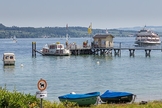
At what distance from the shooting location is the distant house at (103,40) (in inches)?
3460

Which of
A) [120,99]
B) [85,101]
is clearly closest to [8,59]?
[120,99]

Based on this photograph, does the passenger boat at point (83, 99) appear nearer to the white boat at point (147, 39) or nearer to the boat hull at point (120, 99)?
the boat hull at point (120, 99)

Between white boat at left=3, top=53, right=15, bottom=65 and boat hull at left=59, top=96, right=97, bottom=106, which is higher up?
boat hull at left=59, top=96, right=97, bottom=106

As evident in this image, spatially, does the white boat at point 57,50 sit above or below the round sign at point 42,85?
below

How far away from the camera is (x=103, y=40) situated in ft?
292

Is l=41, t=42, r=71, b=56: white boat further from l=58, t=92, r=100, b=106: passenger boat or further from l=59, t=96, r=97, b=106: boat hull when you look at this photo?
l=59, t=96, r=97, b=106: boat hull

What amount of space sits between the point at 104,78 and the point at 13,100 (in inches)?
1232

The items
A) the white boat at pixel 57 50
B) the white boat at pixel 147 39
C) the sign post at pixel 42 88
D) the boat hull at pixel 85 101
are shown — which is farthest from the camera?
the white boat at pixel 147 39

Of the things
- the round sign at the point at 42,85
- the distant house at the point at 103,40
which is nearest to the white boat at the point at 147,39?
the distant house at the point at 103,40

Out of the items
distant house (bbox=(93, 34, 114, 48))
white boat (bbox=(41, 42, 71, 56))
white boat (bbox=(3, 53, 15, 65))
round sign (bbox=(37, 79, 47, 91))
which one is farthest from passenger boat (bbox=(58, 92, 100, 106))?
white boat (bbox=(41, 42, 71, 56))

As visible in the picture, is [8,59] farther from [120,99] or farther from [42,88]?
[42,88]

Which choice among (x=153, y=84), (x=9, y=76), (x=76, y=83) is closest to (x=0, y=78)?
(x=9, y=76)

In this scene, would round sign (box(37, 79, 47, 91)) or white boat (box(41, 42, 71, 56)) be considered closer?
round sign (box(37, 79, 47, 91))

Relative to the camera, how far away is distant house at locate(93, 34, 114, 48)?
87.9m
